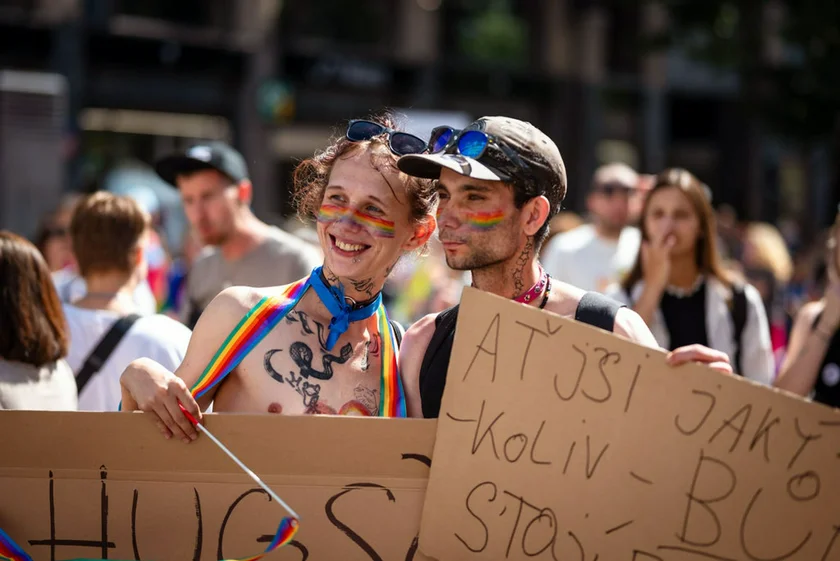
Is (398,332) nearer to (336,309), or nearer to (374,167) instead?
(336,309)

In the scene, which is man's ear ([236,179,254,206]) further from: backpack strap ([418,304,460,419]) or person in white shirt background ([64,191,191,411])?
backpack strap ([418,304,460,419])

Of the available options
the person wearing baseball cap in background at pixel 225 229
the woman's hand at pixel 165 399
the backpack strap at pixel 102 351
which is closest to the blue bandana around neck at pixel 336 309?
the woman's hand at pixel 165 399

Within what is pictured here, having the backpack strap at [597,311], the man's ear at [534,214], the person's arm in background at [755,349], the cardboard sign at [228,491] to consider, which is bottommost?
the person's arm in background at [755,349]

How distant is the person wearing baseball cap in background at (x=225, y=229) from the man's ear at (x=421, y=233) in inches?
83.1

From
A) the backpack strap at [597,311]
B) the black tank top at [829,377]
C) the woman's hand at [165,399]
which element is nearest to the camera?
the woman's hand at [165,399]

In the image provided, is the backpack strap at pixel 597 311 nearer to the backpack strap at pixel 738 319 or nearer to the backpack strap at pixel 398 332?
the backpack strap at pixel 398 332

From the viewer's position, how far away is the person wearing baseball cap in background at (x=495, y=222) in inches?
97.0

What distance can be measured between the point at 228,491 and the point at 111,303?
199 centimetres

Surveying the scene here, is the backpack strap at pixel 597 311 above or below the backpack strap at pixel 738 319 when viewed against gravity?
above

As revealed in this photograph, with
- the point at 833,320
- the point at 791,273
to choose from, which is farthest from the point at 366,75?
the point at 833,320

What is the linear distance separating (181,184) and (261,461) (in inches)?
119

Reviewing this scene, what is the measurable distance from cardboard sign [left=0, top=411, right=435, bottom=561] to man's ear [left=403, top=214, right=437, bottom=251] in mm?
680

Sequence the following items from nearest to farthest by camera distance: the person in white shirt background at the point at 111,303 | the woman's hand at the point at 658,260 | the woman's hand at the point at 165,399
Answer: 1. the woman's hand at the point at 165,399
2. the person in white shirt background at the point at 111,303
3. the woman's hand at the point at 658,260

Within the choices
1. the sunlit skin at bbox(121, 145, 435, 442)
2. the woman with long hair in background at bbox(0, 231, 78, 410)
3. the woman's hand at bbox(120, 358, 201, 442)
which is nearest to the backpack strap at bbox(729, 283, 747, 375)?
the sunlit skin at bbox(121, 145, 435, 442)
